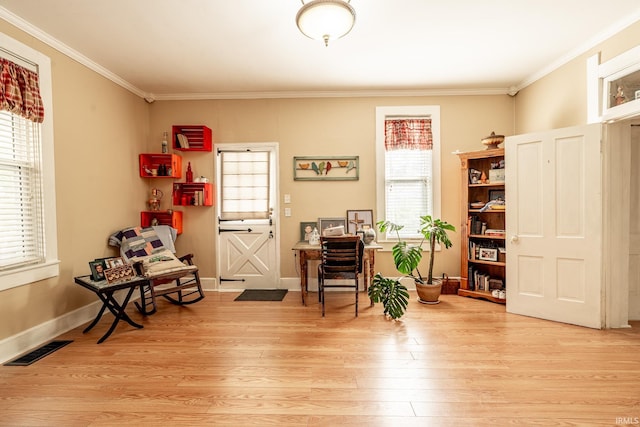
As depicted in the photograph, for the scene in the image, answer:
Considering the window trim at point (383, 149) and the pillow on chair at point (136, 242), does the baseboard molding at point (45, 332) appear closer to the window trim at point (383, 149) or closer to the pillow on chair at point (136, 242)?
the pillow on chair at point (136, 242)

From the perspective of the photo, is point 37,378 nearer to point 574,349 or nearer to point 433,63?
point 574,349

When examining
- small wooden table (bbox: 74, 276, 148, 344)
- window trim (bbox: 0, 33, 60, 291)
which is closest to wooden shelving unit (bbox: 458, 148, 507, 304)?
small wooden table (bbox: 74, 276, 148, 344)

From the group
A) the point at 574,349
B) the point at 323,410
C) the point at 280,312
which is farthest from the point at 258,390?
the point at 574,349

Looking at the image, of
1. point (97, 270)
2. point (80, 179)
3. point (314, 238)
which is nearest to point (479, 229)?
point (314, 238)

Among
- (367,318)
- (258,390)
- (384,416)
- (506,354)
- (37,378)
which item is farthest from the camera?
(367,318)

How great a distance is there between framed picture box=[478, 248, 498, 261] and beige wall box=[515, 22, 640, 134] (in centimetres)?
166

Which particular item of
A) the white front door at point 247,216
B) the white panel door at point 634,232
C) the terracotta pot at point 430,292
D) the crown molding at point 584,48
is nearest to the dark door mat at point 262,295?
the white front door at point 247,216

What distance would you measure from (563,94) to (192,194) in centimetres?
492

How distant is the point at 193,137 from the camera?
4566mm

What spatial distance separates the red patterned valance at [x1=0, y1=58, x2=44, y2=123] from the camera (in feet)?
8.56

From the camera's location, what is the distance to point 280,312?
371cm

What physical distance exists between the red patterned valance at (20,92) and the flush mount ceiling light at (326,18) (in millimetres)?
2486

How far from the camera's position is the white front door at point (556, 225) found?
3.09 metres

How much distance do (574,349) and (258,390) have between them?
2654mm
